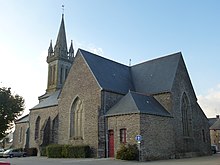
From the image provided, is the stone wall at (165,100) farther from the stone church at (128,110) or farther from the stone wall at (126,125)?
the stone wall at (126,125)

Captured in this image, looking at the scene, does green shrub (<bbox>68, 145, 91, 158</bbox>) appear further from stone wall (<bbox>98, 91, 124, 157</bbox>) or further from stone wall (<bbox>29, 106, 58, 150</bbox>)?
stone wall (<bbox>29, 106, 58, 150</bbox>)

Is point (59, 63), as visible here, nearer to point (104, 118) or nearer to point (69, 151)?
point (69, 151)

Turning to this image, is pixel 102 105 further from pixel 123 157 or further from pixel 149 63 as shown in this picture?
pixel 149 63

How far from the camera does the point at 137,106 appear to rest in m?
23.7

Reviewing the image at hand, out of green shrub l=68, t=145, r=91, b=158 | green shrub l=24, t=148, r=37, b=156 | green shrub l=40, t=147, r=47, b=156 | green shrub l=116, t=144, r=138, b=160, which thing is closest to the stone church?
green shrub l=116, t=144, r=138, b=160

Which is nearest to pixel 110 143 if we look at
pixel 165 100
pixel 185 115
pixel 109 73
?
pixel 165 100

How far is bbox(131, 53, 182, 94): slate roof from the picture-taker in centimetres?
2876

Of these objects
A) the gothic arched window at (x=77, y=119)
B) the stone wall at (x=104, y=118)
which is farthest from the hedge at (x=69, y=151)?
the gothic arched window at (x=77, y=119)

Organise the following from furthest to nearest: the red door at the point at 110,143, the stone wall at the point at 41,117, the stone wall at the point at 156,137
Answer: the stone wall at the point at 41,117 → the red door at the point at 110,143 → the stone wall at the point at 156,137

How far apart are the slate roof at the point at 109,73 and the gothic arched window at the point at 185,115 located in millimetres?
6250

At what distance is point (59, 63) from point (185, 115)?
30.8m

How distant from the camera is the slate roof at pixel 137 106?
23.7 m

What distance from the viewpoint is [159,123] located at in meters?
24.8

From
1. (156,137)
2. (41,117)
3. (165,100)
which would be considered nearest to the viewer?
(156,137)
